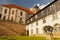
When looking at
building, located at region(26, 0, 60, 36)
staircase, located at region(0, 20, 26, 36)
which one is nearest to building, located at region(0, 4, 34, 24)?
staircase, located at region(0, 20, 26, 36)

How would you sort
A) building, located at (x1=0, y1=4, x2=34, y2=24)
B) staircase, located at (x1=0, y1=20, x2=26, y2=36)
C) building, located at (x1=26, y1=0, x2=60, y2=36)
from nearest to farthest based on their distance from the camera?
1. building, located at (x1=26, y1=0, x2=60, y2=36)
2. staircase, located at (x1=0, y1=20, x2=26, y2=36)
3. building, located at (x1=0, y1=4, x2=34, y2=24)

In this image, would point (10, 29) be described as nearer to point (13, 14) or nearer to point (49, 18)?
point (13, 14)

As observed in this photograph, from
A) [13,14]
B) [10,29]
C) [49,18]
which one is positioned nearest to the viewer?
[49,18]

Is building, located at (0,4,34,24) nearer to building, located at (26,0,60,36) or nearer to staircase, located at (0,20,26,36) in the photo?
staircase, located at (0,20,26,36)

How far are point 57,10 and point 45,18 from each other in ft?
20.8

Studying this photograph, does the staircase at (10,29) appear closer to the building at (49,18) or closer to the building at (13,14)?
the building at (49,18)

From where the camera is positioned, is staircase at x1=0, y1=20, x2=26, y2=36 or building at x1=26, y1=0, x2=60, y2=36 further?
staircase at x1=0, y1=20, x2=26, y2=36

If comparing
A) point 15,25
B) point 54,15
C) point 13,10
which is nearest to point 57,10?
point 54,15

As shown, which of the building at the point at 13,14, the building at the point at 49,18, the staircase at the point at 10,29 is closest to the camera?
the building at the point at 49,18

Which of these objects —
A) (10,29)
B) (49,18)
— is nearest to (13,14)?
(10,29)

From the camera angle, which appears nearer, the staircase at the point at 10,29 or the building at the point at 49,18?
the building at the point at 49,18

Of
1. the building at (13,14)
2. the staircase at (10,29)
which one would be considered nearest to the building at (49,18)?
the staircase at (10,29)

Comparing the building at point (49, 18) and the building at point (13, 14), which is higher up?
the building at point (13, 14)

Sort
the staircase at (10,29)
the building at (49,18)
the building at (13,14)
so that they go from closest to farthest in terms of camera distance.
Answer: the building at (49,18), the staircase at (10,29), the building at (13,14)
